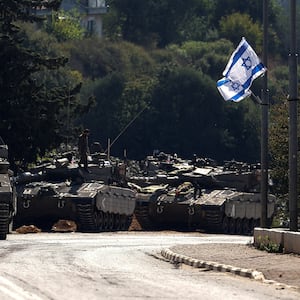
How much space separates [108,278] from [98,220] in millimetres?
21809

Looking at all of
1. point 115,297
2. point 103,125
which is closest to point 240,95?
point 115,297

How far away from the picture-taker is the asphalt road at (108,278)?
1666cm

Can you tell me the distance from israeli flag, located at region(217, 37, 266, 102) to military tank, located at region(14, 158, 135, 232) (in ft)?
41.0

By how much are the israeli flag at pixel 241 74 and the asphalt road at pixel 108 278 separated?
12.9 ft

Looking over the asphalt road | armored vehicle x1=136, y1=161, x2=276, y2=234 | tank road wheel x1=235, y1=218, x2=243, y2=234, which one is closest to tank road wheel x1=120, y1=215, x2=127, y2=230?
armored vehicle x1=136, y1=161, x2=276, y2=234

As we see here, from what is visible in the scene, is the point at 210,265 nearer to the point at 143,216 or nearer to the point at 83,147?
the point at 83,147

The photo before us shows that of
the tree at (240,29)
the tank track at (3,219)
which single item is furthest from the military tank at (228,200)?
the tree at (240,29)

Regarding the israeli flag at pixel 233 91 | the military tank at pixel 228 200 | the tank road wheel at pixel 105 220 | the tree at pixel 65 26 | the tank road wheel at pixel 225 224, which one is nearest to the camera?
the israeli flag at pixel 233 91

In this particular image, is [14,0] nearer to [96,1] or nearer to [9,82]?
[9,82]

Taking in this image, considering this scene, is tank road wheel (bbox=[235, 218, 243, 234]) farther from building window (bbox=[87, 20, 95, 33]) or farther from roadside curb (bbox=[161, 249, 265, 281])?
building window (bbox=[87, 20, 95, 33])

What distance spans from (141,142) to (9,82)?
37191 mm

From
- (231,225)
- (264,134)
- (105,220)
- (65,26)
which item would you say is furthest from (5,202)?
(65,26)

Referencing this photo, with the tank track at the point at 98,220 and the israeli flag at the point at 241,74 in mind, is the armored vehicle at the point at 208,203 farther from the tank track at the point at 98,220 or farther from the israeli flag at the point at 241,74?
the israeli flag at the point at 241,74

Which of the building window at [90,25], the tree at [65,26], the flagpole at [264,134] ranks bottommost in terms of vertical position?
the flagpole at [264,134]
